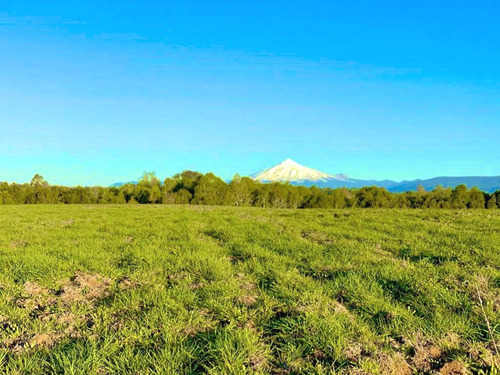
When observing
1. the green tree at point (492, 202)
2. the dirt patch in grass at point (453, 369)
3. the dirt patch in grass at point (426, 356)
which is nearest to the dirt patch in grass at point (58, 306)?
the dirt patch in grass at point (426, 356)

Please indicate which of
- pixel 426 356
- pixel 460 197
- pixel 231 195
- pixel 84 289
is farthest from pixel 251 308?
pixel 460 197

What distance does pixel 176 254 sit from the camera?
9008 millimetres

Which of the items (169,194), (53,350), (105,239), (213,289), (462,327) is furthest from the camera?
(169,194)

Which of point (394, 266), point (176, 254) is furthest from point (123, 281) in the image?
point (394, 266)

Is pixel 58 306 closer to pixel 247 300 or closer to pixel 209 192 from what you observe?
pixel 247 300

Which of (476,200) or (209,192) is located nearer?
(476,200)

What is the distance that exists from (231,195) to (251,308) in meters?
75.3

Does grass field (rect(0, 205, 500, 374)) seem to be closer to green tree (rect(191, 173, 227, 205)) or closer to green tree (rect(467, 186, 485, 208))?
green tree (rect(191, 173, 227, 205))

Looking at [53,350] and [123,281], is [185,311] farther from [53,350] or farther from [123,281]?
[123,281]

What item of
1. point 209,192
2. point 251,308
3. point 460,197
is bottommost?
point 251,308

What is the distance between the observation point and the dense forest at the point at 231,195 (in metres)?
73.2

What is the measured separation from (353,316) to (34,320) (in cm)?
543

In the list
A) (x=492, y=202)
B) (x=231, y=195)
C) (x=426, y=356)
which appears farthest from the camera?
(x=231, y=195)

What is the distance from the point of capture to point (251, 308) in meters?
5.42
